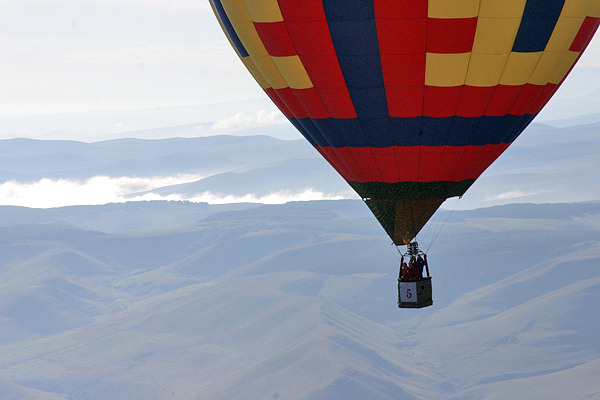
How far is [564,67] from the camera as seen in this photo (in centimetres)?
3272

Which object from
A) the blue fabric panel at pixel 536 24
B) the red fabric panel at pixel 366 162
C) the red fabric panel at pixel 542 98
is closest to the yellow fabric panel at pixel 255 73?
the red fabric panel at pixel 366 162

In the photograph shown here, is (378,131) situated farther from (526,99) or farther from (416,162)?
(526,99)

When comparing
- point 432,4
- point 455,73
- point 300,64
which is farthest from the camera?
point 300,64

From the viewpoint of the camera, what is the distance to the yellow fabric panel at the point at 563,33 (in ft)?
99.7

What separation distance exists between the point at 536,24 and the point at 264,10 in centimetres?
954

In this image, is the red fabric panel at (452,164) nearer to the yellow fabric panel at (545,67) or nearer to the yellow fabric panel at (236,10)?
the yellow fabric panel at (545,67)

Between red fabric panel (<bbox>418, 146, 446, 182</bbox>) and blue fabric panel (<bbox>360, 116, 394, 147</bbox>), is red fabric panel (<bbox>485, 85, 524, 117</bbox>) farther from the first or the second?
blue fabric panel (<bbox>360, 116, 394, 147</bbox>)

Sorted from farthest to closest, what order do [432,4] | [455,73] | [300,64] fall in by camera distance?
[300,64] < [455,73] < [432,4]

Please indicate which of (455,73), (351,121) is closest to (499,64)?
(455,73)

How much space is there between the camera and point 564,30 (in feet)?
100

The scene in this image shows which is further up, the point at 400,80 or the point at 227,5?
the point at 227,5

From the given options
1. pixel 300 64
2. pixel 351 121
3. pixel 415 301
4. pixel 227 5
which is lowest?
pixel 415 301

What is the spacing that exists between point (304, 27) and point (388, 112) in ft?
14.2

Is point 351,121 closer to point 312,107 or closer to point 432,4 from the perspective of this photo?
point 312,107
